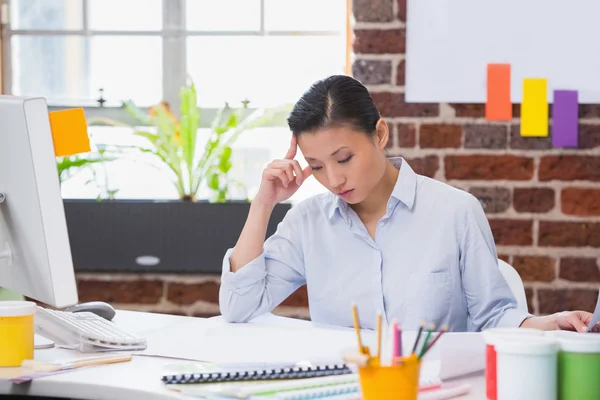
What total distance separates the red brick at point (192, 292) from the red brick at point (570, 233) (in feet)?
3.47

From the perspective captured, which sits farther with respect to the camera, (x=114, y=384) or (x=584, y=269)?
(x=584, y=269)

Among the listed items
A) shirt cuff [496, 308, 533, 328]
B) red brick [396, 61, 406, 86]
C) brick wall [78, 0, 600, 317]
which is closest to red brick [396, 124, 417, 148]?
brick wall [78, 0, 600, 317]

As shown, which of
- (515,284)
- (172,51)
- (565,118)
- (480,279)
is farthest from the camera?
(172,51)

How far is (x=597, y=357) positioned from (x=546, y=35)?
5.85 ft

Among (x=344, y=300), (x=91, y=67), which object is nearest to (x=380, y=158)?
(x=344, y=300)

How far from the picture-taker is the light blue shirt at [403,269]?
176 cm

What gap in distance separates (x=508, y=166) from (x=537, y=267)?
12.8 inches

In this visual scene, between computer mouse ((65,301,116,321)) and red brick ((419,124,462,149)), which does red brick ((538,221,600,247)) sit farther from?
computer mouse ((65,301,116,321))

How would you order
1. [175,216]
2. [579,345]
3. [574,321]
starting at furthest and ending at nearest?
[175,216], [574,321], [579,345]

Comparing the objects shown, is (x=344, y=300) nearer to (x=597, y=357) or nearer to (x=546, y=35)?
(x=597, y=357)

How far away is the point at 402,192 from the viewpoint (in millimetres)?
1814

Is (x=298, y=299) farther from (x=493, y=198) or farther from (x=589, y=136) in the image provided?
(x=589, y=136)

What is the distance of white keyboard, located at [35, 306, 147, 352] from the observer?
4.80ft

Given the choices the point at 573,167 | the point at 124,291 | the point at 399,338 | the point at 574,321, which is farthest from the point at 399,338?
the point at 124,291
